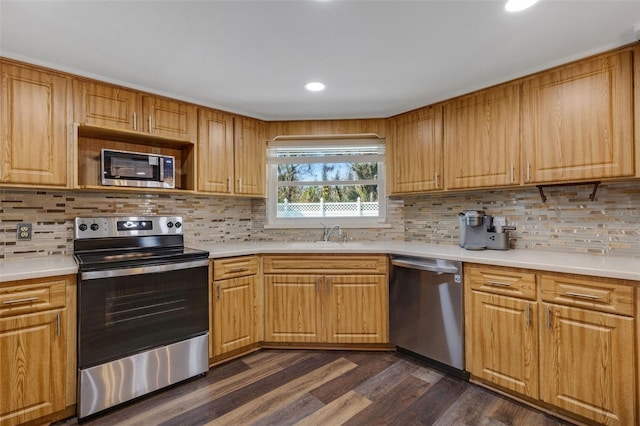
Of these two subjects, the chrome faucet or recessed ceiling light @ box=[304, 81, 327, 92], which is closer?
recessed ceiling light @ box=[304, 81, 327, 92]

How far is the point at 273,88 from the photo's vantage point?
2490 mm

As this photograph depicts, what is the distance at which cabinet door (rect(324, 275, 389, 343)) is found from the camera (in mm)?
2695

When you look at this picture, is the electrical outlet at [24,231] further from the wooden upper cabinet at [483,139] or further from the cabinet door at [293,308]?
the wooden upper cabinet at [483,139]

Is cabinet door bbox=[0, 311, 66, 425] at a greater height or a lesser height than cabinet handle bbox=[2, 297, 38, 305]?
lesser

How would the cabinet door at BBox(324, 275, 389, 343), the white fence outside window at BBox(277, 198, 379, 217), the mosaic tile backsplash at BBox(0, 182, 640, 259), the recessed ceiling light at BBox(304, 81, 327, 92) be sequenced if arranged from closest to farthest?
the mosaic tile backsplash at BBox(0, 182, 640, 259), the recessed ceiling light at BBox(304, 81, 327, 92), the cabinet door at BBox(324, 275, 389, 343), the white fence outside window at BBox(277, 198, 379, 217)

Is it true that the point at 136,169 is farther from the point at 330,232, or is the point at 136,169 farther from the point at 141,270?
the point at 330,232

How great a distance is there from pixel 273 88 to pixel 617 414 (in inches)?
111

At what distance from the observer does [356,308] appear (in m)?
2.71

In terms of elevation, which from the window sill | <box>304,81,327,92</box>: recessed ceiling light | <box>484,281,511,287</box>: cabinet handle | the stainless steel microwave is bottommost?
<box>484,281,511,287</box>: cabinet handle

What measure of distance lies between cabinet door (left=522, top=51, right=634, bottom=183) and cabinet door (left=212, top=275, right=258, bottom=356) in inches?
88.5

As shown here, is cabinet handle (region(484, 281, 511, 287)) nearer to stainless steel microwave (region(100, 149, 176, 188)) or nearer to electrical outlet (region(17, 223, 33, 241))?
stainless steel microwave (region(100, 149, 176, 188))

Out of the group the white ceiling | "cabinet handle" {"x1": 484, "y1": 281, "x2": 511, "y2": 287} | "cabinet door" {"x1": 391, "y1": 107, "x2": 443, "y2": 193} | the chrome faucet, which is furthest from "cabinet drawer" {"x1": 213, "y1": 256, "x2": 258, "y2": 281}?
"cabinet handle" {"x1": 484, "y1": 281, "x2": 511, "y2": 287}

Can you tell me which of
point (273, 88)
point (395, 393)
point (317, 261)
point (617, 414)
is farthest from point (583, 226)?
point (273, 88)

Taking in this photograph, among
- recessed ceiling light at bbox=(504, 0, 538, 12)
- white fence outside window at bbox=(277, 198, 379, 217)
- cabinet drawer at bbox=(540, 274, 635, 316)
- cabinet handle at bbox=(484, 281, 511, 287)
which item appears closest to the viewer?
recessed ceiling light at bbox=(504, 0, 538, 12)
